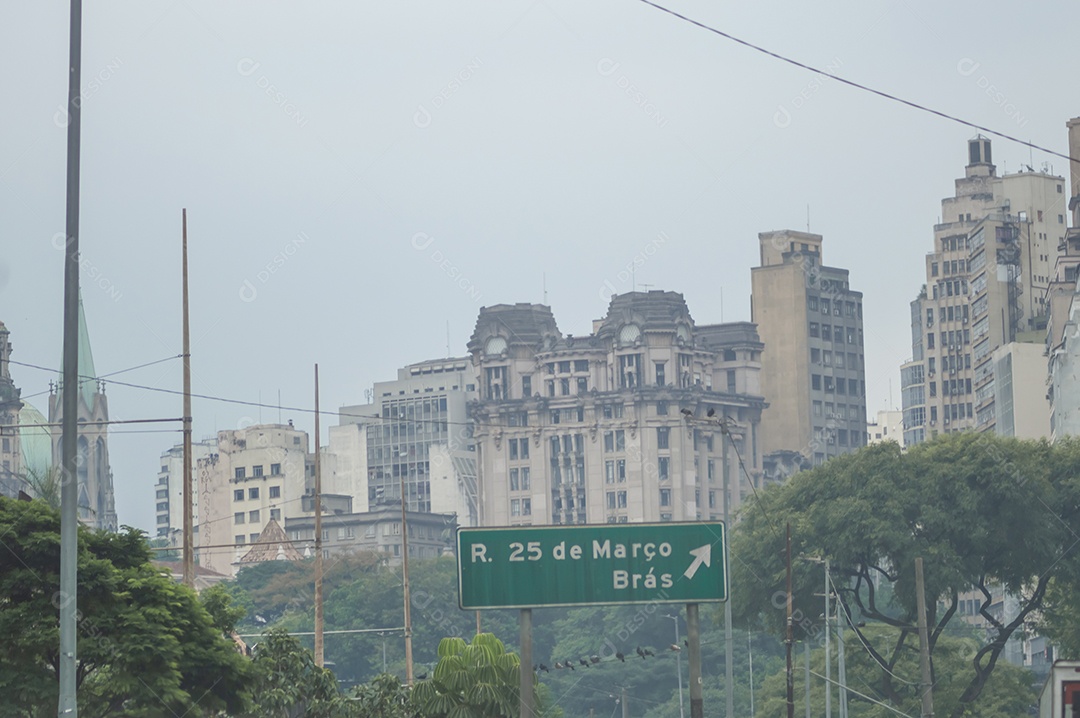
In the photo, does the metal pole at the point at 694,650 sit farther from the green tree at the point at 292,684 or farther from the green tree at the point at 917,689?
the green tree at the point at 917,689

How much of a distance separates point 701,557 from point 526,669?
2858 millimetres

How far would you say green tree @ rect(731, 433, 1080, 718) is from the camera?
75375 mm

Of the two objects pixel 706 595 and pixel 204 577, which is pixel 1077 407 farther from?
pixel 204 577

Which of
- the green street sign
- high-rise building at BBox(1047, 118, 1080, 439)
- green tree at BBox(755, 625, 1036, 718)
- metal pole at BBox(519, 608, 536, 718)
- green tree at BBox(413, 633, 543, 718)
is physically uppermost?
high-rise building at BBox(1047, 118, 1080, 439)

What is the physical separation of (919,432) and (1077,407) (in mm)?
89534

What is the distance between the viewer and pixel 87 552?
2978 centimetres

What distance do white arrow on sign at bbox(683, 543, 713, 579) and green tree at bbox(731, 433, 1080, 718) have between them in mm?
48277

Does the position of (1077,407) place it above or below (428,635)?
above

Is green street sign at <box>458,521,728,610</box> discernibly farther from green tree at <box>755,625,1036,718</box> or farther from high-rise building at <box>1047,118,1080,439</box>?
high-rise building at <box>1047,118,1080,439</box>

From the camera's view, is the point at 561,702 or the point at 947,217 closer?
the point at 561,702

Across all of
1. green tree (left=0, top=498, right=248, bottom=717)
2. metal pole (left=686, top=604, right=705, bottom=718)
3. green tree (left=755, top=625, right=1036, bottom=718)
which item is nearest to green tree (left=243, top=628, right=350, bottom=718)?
green tree (left=0, top=498, right=248, bottom=717)

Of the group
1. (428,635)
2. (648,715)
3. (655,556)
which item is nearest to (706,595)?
(655,556)

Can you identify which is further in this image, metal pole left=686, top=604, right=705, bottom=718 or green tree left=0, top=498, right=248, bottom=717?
green tree left=0, top=498, right=248, bottom=717

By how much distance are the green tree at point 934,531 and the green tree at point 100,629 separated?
47.3 meters
